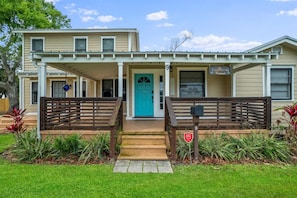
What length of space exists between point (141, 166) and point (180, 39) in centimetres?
2827

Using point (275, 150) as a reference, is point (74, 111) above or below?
above

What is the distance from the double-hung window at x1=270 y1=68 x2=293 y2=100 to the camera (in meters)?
10.6

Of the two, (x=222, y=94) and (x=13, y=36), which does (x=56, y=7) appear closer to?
A: (x=13, y=36)

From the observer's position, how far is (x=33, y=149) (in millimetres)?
6109

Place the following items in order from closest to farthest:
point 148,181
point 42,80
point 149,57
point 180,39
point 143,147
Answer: point 148,181 < point 143,147 < point 42,80 < point 149,57 < point 180,39

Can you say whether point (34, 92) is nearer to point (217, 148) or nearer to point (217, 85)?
point (217, 85)

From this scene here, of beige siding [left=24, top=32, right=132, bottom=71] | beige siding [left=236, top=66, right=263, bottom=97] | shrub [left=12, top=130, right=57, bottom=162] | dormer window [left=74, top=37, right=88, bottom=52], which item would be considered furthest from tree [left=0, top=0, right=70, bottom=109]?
beige siding [left=236, top=66, right=263, bottom=97]

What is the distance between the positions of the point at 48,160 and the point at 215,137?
4419mm

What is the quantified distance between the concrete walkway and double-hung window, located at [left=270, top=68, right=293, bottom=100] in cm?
714

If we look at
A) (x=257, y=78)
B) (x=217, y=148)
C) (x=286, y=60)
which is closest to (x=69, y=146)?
(x=217, y=148)

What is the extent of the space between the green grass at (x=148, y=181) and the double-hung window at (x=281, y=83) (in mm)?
5858

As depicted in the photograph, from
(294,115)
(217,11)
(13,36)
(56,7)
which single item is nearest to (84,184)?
(294,115)

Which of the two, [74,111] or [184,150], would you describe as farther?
[74,111]

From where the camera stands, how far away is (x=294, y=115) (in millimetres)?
7027
